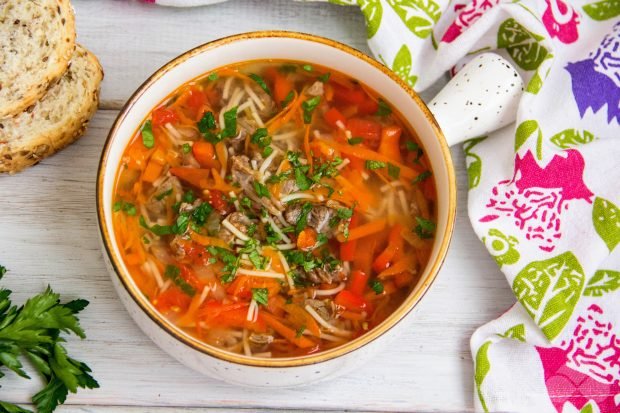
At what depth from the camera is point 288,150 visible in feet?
8.72

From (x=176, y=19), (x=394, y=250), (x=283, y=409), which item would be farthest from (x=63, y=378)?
(x=176, y=19)

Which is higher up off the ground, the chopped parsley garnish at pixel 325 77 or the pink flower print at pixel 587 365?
the chopped parsley garnish at pixel 325 77

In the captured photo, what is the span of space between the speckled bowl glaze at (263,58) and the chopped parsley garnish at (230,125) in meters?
0.16

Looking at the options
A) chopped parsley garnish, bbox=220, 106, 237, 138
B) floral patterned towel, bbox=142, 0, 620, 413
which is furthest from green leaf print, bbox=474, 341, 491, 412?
chopped parsley garnish, bbox=220, 106, 237, 138

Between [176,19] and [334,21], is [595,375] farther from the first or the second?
[176,19]

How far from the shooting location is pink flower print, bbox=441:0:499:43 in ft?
9.95

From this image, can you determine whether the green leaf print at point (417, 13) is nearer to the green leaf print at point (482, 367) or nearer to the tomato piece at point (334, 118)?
the tomato piece at point (334, 118)

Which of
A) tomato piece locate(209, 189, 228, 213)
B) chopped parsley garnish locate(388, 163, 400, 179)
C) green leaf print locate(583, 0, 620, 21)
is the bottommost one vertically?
tomato piece locate(209, 189, 228, 213)

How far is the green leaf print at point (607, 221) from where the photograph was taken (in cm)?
281

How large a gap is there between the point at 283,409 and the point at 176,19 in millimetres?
1427

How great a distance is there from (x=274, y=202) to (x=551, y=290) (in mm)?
952

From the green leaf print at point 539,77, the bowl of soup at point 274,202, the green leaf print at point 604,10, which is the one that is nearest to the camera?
the bowl of soup at point 274,202

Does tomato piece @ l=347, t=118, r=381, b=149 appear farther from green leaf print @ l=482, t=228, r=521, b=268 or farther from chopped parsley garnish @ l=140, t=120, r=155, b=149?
chopped parsley garnish @ l=140, t=120, r=155, b=149

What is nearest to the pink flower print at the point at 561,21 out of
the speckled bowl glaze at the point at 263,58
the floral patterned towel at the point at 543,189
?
the floral patterned towel at the point at 543,189
